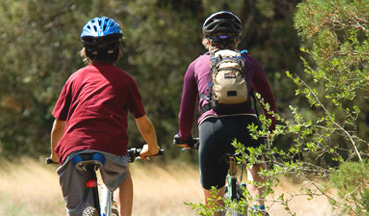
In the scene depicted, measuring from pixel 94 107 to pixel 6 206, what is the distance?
14.9ft

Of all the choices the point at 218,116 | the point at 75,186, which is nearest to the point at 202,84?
the point at 218,116

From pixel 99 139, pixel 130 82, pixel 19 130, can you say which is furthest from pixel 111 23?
pixel 19 130

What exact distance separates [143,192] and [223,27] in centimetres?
556

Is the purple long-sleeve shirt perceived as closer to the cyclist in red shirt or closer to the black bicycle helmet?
the black bicycle helmet

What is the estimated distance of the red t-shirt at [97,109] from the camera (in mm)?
4875

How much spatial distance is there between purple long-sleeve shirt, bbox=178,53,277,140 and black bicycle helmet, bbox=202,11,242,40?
5.9 inches

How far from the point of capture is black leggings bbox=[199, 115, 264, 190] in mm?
5227

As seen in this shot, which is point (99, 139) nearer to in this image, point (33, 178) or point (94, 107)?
point (94, 107)

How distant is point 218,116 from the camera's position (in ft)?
17.2

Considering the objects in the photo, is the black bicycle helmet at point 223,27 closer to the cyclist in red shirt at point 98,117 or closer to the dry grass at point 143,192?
the cyclist in red shirt at point 98,117

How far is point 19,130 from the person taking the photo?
56.3ft

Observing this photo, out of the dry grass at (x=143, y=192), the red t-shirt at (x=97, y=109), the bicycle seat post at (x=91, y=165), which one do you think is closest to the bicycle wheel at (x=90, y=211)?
the bicycle seat post at (x=91, y=165)

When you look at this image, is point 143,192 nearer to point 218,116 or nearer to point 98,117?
point 218,116

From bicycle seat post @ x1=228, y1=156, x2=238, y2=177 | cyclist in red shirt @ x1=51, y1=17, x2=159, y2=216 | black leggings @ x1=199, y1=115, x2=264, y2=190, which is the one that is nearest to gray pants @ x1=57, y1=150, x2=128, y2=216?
cyclist in red shirt @ x1=51, y1=17, x2=159, y2=216
